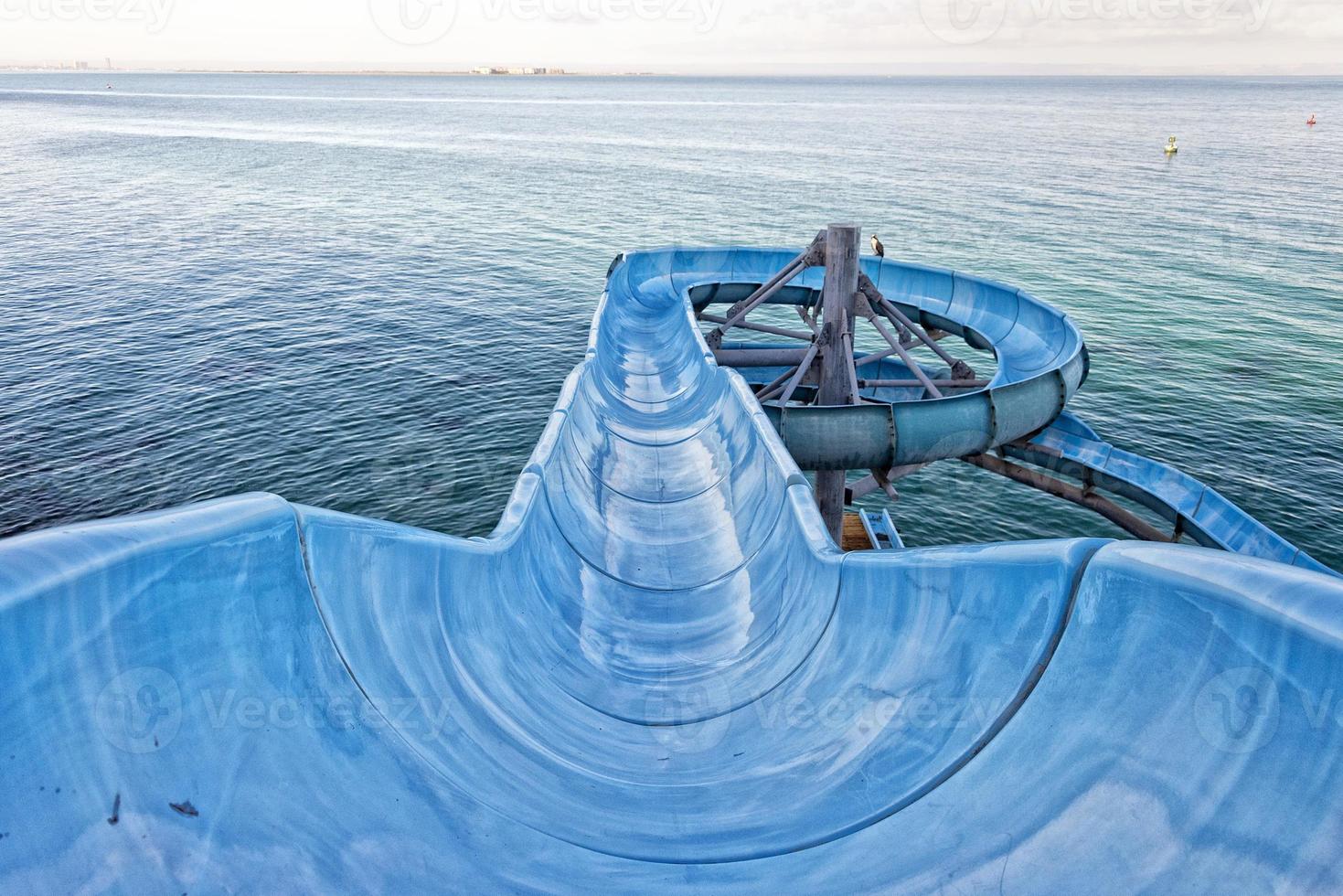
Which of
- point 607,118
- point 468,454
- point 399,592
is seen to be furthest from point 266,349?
point 607,118

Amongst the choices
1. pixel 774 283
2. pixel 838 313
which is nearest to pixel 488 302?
pixel 774 283

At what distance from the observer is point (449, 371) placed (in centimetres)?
3369

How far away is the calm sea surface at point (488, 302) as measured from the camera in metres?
25.3

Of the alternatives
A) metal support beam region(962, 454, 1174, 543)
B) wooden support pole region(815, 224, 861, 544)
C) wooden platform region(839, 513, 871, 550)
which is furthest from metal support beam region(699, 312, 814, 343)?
metal support beam region(962, 454, 1174, 543)

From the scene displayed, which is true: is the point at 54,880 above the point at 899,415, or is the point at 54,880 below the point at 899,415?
above

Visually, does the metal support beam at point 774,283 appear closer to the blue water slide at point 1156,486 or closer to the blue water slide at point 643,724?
the blue water slide at point 1156,486

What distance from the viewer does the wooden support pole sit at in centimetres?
1595

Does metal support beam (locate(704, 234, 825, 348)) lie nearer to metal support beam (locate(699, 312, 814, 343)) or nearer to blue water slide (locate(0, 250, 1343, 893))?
metal support beam (locate(699, 312, 814, 343))

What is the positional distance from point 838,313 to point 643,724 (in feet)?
36.9

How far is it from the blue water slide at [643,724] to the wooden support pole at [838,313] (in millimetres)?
8895

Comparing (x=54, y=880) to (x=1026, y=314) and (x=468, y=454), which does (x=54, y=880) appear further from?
(x=468, y=454)

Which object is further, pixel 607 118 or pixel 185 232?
pixel 607 118

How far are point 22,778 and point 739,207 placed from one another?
66.3 metres

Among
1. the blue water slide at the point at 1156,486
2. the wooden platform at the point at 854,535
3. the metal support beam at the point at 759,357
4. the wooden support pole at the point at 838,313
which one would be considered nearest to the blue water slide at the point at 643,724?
the wooden support pole at the point at 838,313
